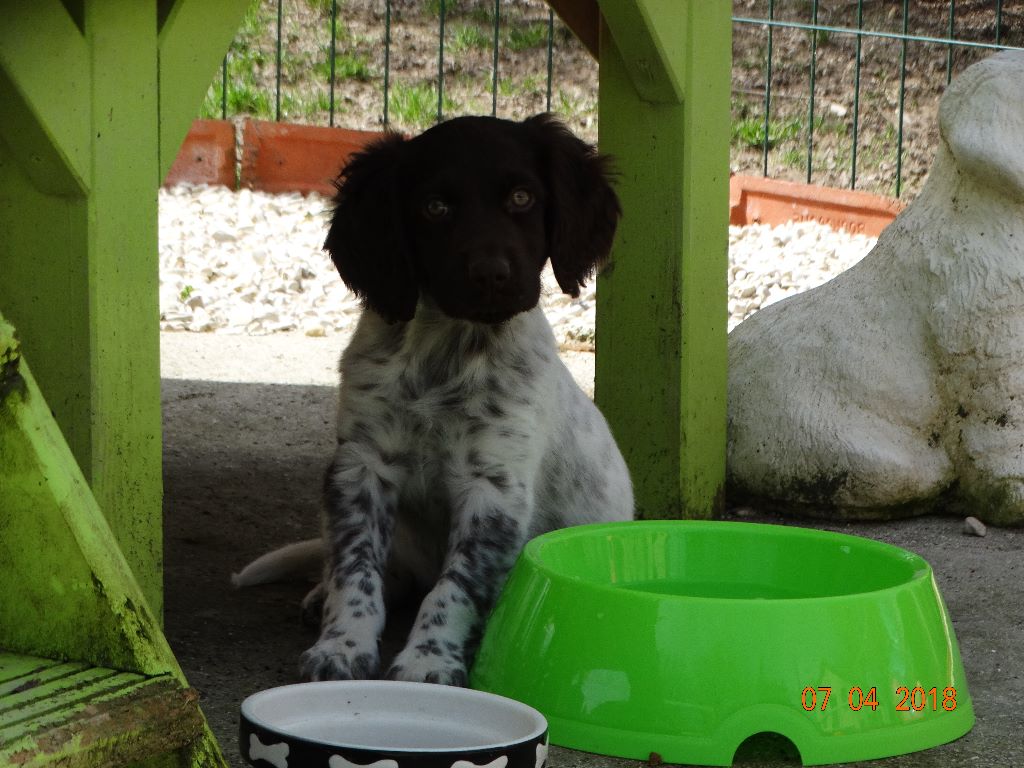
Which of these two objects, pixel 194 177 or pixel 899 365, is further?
pixel 194 177

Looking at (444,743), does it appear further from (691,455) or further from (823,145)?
(823,145)

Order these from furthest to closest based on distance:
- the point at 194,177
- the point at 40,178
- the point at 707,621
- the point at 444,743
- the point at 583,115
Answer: the point at 583,115 < the point at 194,177 < the point at 40,178 < the point at 707,621 < the point at 444,743

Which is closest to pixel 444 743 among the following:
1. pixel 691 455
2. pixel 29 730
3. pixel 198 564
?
pixel 29 730

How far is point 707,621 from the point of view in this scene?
2379 mm

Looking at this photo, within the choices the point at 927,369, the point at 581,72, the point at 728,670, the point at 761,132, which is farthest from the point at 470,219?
the point at 581,72

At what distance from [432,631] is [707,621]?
652 mm

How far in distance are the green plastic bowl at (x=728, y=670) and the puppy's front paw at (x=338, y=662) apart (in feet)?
0.88

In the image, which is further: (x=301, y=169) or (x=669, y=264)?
(x=301, y=169)

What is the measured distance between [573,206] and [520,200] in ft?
0.55

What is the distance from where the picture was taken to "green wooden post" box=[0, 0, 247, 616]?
2.62 m

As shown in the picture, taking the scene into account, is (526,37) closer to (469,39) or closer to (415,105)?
(469,39)

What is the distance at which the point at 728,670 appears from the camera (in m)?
2.36

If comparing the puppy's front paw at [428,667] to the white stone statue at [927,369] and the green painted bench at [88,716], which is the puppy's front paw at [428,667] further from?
the white stone statue at [927,369]
